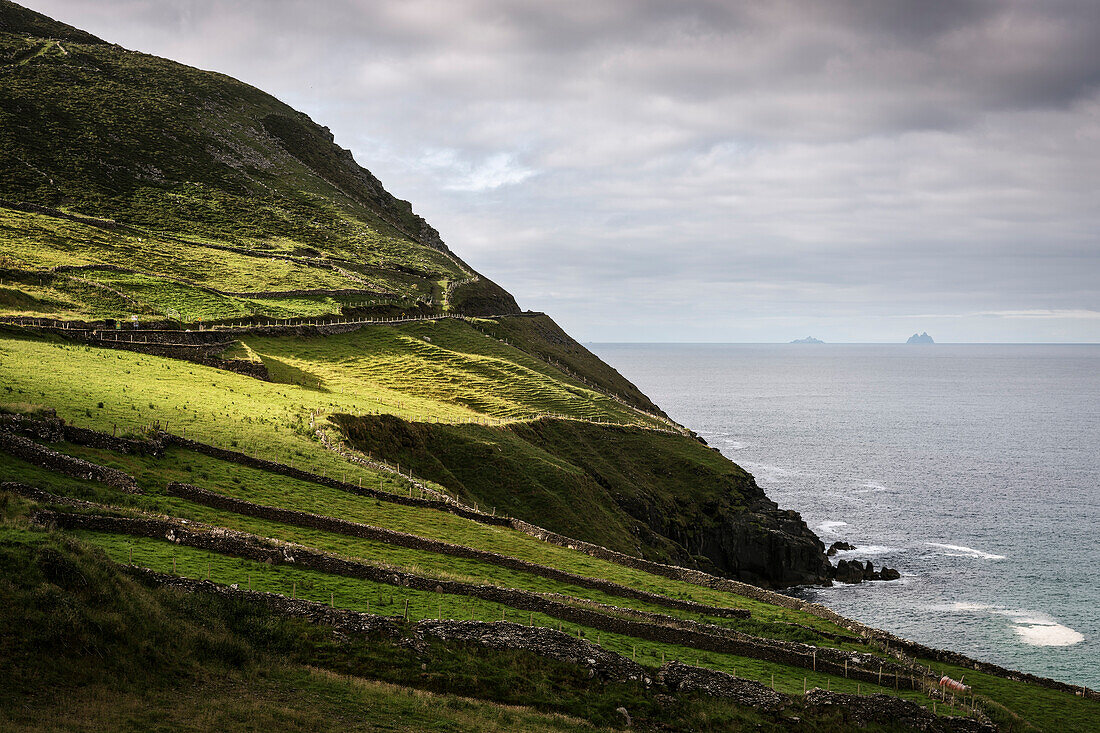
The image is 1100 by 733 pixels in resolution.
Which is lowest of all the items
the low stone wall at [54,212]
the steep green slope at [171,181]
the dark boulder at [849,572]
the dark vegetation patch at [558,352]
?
the dark boulder at [849,572]

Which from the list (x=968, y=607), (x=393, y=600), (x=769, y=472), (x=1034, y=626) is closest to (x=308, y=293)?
(x=393, y=600)

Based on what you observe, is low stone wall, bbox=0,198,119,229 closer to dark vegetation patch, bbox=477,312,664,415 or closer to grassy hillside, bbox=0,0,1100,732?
grassy hillside, bbox=0,0,1100,732

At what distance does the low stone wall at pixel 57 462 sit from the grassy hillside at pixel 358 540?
161 millimetres

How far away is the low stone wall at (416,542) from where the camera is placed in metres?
37.1

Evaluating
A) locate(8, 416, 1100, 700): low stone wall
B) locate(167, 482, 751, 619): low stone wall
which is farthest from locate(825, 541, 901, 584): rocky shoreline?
locate(167, 482, 751, 619): low stone wall

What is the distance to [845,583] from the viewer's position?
80750 mm

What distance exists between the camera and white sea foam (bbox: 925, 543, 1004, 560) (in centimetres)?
8812

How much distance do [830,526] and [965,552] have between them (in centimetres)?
1768

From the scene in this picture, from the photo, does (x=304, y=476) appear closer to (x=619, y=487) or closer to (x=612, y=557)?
(x=612, y=557)

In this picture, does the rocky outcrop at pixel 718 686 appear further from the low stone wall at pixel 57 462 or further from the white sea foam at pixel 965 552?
the white sea foam at pixel 965 552

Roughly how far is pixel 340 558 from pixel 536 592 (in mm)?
9257

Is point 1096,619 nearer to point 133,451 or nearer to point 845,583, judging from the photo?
point 845,583

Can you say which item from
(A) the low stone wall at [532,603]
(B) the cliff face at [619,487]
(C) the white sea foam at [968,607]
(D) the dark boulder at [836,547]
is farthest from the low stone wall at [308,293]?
(C) the white sea foam at [968,607]

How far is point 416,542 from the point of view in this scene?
39562 millimetres
